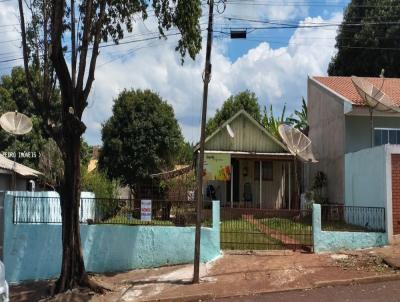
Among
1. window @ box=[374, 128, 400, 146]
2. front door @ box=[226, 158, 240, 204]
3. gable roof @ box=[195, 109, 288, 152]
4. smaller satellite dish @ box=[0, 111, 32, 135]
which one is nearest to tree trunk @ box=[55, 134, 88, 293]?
smaller satellite dish @ box=[0, 111, 32, 135]

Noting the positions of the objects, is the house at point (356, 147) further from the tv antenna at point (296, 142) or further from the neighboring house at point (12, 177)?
the neighboring house at point (12, 177)

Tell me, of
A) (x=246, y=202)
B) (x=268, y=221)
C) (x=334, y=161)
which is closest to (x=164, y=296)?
(x=268, y=221)

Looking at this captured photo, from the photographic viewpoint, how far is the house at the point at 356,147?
47.2ft

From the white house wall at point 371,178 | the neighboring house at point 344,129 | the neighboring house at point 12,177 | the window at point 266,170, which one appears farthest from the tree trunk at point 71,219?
the window at point 266,170

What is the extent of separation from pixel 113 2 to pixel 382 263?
806cm

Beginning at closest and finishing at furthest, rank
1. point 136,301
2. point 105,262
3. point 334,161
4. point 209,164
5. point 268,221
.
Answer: point 136,301, point 105,262, point 268,221, point 334,161, point 209,164

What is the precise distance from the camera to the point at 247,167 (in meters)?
24.9

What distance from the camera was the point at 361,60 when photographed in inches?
1387

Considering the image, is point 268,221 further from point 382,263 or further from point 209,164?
point 209,164

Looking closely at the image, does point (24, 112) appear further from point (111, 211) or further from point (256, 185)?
point (111, 211)

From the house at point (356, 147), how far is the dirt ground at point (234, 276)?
2.10 meters

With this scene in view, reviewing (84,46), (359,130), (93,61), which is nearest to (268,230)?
(93,61)

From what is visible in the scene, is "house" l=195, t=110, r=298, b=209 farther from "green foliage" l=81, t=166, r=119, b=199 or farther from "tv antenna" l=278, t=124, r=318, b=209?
"green foliage" l=81, t=166, r=119, b=199

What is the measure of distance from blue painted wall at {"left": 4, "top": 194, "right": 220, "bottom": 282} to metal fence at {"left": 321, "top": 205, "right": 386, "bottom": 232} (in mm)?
3346
